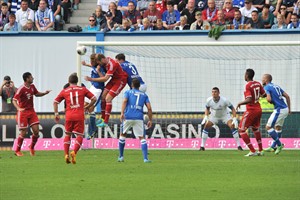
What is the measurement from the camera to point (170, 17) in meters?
32.8

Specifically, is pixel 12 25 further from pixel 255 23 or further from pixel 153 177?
pixel 153 177

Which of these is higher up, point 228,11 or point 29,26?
point 228,11

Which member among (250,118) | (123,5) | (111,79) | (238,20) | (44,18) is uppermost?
(123,5)

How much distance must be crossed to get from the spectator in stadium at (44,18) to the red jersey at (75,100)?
11111 millimetres

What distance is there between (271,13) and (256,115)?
7.40 meters

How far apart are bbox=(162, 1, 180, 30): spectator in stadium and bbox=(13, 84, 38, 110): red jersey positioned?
320 inches

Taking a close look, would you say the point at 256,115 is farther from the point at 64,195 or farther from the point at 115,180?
the point at 64,195

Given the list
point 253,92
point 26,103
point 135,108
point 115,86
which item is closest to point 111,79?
point 115,86

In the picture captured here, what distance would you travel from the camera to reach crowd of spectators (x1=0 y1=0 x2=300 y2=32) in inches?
1250

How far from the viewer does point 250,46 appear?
31141 millimetres

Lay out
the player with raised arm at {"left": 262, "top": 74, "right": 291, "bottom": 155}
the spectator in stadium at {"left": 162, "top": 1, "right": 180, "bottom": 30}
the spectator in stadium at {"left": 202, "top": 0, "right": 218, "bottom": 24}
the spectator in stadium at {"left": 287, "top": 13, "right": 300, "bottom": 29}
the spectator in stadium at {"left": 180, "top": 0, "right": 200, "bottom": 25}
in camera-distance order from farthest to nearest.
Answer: the spectator in stadium at {"left": 162, "top": 1, "right": 180, "bottom": 30} < the spectator in stadium at {"left": 180, "top": 0, "right": 200, "bottom": 25} < the spectator in stadium at {"left": 202, "top": 0, "right": 218, "bottom": 24} < the spectator in stadium at {"left": 287, "top": 13, "right": 300, "bottom": 29} < the player with raised arm at {"left": 262, "top": 74, "right": 291, "bottom": 155}

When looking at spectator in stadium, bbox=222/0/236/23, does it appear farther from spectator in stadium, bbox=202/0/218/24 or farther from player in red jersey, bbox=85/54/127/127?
player in red jersey, bbox=85/54/127/127

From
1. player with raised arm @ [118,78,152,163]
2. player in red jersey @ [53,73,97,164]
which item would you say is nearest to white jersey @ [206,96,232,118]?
player with raised arm @ [118,78,152,163]

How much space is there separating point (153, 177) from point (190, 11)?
46.1ft
